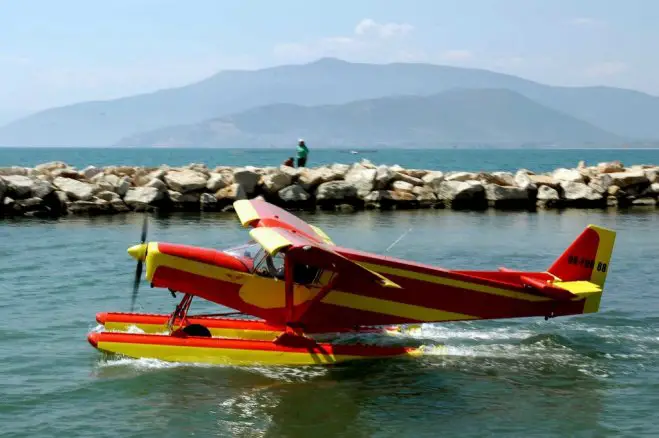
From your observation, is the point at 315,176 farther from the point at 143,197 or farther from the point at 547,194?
the point at 547,194

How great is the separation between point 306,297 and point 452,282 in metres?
2.57

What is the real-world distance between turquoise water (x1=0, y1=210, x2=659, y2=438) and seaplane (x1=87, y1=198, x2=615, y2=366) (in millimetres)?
358

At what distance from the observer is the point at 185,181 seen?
3719 centimetres

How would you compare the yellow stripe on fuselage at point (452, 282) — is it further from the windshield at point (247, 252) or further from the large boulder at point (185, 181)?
the large boulder at point (185, 181)

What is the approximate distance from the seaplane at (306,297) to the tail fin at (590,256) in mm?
18

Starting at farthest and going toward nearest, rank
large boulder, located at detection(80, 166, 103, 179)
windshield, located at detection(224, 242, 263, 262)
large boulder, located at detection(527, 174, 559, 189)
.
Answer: large boulder, located at detection(527, 174, 559, 189), large boulder, located at detection(80, 166, 103, 179), windshield, located at detection(224, 242, 263, 262)

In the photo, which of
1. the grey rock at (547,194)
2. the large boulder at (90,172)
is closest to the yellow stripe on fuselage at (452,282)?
the grey rock at (547,194)

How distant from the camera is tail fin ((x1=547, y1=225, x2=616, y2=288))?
15.2 meters

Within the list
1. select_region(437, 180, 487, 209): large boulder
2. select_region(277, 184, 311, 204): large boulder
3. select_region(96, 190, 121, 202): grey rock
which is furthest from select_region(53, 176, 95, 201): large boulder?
select_region(437, 180, 487, 209): large boulder

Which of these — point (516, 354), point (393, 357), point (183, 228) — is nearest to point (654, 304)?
point (516, 354)

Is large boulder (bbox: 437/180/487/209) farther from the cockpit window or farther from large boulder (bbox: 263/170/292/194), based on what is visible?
the cockpit window

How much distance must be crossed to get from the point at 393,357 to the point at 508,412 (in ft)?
10.1

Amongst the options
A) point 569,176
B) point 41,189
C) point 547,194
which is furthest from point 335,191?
point 569,176

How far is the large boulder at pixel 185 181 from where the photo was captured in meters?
36.9
